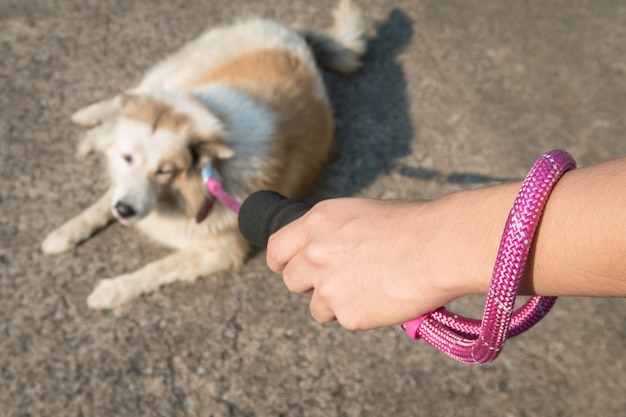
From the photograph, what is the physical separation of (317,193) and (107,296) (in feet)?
3.71

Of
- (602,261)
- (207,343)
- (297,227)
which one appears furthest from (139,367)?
(602,261)

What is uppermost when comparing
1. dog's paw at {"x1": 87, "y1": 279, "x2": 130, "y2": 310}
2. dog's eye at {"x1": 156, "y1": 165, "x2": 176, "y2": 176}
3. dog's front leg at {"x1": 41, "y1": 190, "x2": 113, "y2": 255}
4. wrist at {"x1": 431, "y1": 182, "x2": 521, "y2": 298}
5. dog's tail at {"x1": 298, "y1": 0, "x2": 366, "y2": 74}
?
wrist at {"x1": 431, "y1": 182, "x2": 521, "y2": 298}

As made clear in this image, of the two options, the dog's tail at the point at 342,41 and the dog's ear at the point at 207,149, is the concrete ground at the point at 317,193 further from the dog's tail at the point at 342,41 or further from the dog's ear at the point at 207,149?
the dog's ear at the point at 207,149

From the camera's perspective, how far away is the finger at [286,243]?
3.45ft

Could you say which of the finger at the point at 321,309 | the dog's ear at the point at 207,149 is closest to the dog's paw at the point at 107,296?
the dog's ear at the point at 207,149

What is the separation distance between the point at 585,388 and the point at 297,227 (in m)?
1.85

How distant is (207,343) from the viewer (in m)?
2.42

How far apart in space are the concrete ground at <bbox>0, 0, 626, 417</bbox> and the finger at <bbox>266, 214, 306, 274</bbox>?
4.26ft

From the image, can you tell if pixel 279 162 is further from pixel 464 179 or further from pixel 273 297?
pixel 464 179

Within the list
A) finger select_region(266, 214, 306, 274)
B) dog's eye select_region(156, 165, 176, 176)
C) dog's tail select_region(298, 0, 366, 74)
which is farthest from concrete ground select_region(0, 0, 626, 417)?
finger select_region(266, 214, 306, 274)

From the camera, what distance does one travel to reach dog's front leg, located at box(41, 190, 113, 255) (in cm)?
259

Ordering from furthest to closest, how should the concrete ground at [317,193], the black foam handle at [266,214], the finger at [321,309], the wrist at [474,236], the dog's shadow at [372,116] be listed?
the dog's shadow at [372,116], the concrete ground at [317,193], the black foam handle at [266,214], the finger at [321,309], the wrist at [474,236]

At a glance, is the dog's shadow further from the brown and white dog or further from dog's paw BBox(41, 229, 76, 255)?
dog's paw BBox(41, 229, 76, 255)

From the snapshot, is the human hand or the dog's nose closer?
the human hand
